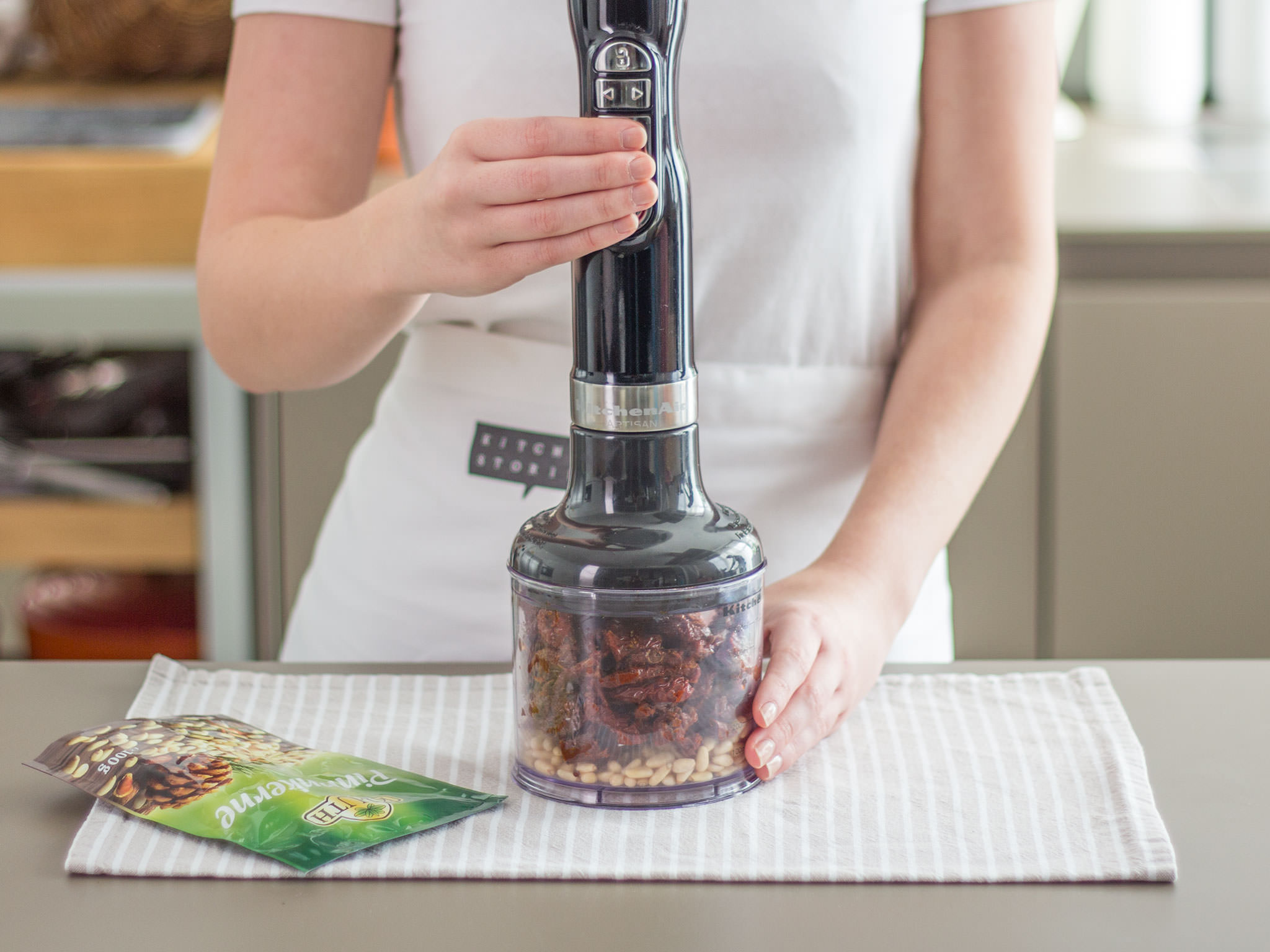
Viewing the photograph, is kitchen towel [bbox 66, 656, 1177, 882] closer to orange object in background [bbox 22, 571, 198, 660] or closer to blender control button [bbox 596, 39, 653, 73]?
blender control button [bbox 596, 39, 653, 73]

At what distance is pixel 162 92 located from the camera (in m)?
1.72

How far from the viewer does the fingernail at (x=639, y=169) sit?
0.44 m

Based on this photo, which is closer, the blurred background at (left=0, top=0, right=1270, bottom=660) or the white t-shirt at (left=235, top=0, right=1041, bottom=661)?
the white t-shirt at (left=235, top=0, right=1041, bottom=661)

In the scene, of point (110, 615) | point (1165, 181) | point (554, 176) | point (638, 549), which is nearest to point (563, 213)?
point (554, 176)

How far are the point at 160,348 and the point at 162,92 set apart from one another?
1.17ft

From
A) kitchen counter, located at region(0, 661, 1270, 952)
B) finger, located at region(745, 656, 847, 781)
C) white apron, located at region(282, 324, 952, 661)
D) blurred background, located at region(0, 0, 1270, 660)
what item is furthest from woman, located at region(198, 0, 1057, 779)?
blurred background, located at region(0, 0, 1270, 660)

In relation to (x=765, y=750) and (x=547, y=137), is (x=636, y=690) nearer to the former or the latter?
(x=765, y=750)

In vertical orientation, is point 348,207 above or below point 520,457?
above

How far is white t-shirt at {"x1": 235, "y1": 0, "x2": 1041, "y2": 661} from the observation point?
0.77 metres

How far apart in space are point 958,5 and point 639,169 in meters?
0.43

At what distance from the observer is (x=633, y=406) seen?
18.6 inches

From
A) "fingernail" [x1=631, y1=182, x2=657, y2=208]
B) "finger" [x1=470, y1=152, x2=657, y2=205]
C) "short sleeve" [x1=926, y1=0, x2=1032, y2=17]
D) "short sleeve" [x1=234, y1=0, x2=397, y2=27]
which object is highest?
"short sleeve" [x1=926, y1=0, x2=1032, y2=17]

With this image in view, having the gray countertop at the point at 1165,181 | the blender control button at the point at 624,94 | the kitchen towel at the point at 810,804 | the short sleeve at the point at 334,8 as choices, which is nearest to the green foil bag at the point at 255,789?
the kitchen towel at the point at 810,804

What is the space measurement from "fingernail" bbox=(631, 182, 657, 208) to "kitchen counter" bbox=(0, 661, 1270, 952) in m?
0.22
